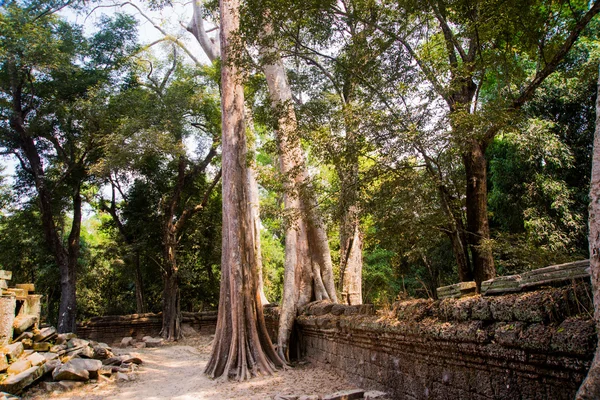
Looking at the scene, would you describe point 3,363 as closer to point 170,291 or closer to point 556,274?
point 556,274

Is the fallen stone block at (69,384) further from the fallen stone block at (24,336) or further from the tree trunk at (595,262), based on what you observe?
the tree trunk at (595,262)

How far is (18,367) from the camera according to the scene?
19.1 feet

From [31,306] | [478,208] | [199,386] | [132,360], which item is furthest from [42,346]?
[478,208]

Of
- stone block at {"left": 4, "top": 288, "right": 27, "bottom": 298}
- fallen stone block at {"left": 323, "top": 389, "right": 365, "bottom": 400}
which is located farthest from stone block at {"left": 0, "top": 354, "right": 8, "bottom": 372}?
fallen stone block at {"left": 323, "top": 389, "right": 365, "bottom": 400}

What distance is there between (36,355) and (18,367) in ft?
1.68

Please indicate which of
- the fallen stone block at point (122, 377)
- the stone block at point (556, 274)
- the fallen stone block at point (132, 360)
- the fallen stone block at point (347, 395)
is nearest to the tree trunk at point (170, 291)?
the fallen stone block at point (132, 360)

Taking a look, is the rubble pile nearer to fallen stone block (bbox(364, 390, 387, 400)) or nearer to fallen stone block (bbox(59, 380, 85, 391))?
fallen stone block (bbox(59, 380, 85, 391))

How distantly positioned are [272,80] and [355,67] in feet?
9.83

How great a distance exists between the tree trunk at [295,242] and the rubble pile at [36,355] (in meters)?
2.97

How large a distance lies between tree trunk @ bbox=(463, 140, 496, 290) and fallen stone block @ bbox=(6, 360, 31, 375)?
249 inches

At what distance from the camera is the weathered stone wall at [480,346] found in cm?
230

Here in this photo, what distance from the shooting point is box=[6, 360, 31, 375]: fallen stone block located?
5.70 metres

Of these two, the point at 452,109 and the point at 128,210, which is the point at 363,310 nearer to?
the point at 452,109

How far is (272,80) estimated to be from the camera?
27.8ft
